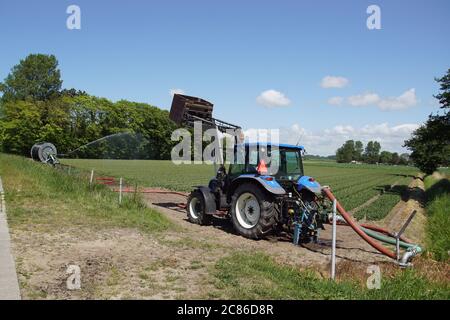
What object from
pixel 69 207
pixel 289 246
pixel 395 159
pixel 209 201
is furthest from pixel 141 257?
pixel 395 159

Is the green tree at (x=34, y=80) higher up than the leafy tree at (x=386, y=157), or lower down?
higher up

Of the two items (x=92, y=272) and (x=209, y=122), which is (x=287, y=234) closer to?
(x=209, y=122)

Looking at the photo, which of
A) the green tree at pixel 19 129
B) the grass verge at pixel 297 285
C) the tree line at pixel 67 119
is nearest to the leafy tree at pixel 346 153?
the tree line at pixel 67 119

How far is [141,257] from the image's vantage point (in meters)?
6.60

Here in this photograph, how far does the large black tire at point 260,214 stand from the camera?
8.65 metres

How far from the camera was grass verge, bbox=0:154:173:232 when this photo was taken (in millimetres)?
9031

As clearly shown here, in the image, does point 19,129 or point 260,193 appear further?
point 19,129

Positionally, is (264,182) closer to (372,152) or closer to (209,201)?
(209,201)

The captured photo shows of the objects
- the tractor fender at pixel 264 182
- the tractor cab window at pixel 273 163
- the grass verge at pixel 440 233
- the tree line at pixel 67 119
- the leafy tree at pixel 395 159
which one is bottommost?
the grass verge at pixel 440 233

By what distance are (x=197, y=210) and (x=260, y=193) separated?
8.87 ft

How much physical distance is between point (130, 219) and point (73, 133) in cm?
5681

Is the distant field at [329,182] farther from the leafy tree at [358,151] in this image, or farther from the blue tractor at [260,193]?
the leafy tree at [358,151]

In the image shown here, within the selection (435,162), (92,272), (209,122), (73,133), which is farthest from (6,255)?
(73,133)

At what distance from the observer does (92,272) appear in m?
5.67
